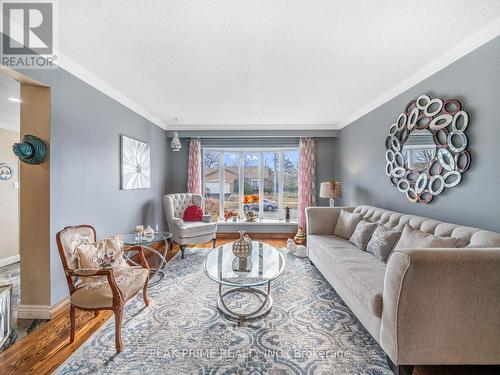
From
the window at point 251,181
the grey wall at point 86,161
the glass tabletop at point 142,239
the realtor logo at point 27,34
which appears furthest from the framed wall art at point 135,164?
the window at point 251,181

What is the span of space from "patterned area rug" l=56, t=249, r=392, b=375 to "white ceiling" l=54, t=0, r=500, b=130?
251 centimetres

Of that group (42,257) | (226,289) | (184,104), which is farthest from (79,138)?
(226,289)

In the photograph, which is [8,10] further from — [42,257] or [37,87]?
[42,257]

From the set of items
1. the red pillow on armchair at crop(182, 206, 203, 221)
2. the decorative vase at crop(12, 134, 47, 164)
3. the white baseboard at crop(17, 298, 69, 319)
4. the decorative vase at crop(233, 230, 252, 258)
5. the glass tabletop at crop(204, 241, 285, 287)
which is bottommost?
the white baseboard at crop(17, 298, 69, 319)

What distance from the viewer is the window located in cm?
521

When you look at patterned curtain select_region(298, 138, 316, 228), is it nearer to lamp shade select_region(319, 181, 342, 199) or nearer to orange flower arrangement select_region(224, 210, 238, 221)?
lamp shade select_region(319, 181, 342, 199)

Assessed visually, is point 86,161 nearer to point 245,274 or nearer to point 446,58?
point 245,274

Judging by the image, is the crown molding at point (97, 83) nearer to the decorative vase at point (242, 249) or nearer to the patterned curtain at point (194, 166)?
the patterned curtain at point (194, 166)

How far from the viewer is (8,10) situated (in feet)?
5.27

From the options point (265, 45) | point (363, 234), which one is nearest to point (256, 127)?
point (265, 45)

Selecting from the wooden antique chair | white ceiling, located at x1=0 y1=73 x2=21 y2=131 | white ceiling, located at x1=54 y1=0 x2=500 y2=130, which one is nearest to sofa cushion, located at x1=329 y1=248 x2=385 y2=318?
the wooden antique chair

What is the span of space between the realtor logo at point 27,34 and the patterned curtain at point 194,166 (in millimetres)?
2957

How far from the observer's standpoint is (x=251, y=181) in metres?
5.27

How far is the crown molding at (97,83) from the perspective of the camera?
217cm
